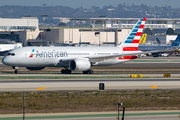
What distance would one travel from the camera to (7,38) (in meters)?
162

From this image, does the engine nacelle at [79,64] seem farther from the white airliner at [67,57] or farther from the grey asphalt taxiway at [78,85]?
the grey asphalt taxiway at [78,85]

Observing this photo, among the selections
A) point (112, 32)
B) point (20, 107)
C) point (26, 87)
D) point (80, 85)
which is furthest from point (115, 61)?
point (112, 32)

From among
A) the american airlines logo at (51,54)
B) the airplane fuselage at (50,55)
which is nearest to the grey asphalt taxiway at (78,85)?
the airplane fuselage at (50,55)

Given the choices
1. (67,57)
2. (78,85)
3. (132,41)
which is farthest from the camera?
(132,41)

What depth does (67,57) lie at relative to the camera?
185 ft

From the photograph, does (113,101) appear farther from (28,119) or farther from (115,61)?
(115,61)

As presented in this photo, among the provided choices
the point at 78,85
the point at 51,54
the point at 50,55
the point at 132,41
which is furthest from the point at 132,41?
the point at 78,85

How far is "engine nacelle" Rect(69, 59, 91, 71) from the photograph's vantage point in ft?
178

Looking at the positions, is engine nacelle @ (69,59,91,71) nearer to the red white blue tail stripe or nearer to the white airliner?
the white airliner

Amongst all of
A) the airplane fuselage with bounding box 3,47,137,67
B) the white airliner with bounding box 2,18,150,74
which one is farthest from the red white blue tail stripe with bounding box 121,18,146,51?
the airplane fuselage with bounding box 3,47,137,67

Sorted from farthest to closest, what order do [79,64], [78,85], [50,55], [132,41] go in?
[132,41]
[50,55]
[79,64]
[78,85]

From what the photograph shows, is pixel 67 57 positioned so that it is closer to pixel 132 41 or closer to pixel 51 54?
pixel 51 54

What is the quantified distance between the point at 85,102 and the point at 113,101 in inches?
102

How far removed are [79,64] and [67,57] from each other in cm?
311
